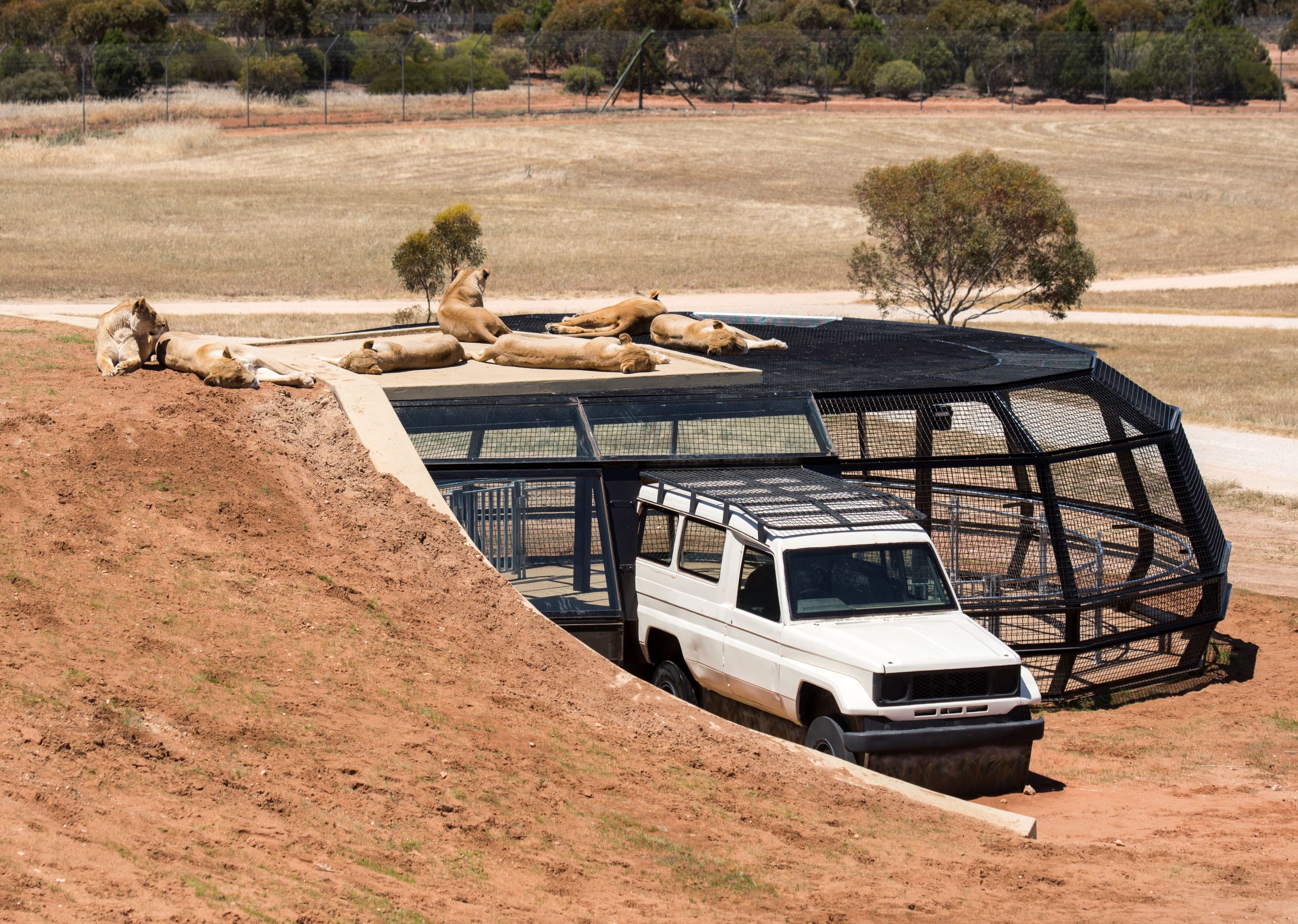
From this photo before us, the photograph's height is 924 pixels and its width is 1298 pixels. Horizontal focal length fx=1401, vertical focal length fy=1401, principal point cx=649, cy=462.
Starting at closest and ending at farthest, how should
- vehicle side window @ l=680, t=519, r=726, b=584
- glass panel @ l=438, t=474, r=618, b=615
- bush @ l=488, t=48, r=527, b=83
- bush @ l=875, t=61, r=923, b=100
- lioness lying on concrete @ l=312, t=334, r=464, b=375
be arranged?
vehicle side window @ l=680, t=519, r=726, b=584, glass panel @ l=438, t=474, r=618, b=615, lioness lying on concrete @ l=312, t=334, r=464, b=375, bush @ l=875, t=61, r=923, b=100, bush @ l=488, t=48, r=527, b=83

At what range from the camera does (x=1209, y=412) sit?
23.6m

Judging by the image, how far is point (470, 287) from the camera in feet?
48.1

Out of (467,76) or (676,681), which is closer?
(676,681)

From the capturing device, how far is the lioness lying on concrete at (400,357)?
12.7 m

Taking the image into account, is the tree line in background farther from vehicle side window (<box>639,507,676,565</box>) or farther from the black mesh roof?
vehicle side window (<box>639,507,676,565</box>)

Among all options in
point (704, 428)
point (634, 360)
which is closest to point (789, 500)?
point (634, 360)

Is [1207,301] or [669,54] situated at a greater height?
[669,54]

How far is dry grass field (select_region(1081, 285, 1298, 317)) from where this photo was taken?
3912 cm

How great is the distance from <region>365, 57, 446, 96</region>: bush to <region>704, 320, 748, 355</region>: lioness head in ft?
213

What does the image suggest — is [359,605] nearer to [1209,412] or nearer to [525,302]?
[1209,412]

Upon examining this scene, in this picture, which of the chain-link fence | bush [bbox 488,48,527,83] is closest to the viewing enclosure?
the chain-link fence

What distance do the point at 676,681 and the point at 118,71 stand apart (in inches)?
2705

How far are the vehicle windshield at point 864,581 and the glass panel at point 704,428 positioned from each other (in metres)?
2.32

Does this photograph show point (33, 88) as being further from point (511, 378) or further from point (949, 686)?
point (949, 686)
